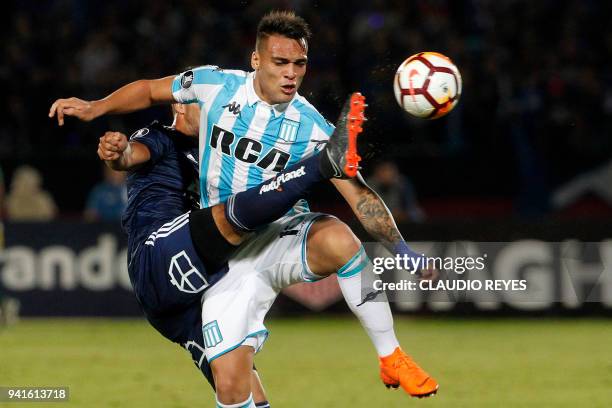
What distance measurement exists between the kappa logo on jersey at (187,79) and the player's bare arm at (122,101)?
0.07 metres

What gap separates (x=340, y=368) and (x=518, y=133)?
5.16 m

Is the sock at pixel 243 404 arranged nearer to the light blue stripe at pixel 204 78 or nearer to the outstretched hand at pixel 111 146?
the outstretched hand at pixel 111 146

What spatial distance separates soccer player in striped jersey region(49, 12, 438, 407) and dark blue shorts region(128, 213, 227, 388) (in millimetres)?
111

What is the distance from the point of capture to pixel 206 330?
6.14m

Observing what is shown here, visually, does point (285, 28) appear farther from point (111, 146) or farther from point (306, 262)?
point (306, 262)

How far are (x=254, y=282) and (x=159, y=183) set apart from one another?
87cm

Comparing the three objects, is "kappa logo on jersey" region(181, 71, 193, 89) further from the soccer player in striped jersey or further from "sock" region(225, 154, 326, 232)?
"sock" region(225, 154, 326, 232)

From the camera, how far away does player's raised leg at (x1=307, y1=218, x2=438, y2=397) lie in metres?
5.96

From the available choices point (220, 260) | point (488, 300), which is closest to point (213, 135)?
point (220, 260)

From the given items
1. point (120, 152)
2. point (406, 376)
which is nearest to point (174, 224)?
point (120, 152)

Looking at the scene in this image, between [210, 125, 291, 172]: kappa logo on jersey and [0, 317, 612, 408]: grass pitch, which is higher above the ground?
[210, 125, 291, 172]: kappa logo on jersey

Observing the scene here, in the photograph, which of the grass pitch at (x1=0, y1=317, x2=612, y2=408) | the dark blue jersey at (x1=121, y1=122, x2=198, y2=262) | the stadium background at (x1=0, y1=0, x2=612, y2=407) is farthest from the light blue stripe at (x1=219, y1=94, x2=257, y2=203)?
the stadium background at (x1=0, y1=0, x2=612, y2=407)

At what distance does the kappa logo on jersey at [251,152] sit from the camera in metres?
6.33

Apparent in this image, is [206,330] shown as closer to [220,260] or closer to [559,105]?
[220,260]
